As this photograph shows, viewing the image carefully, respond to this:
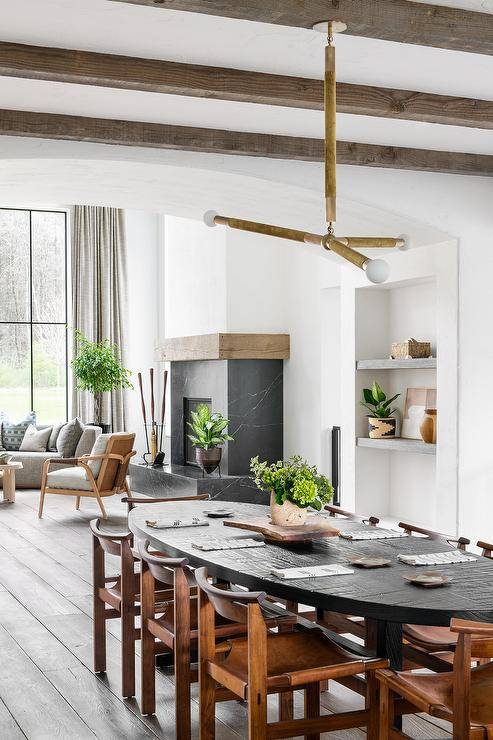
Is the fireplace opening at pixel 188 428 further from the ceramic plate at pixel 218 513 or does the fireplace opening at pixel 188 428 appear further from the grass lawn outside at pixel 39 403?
the ceramic plate at pixel 218 513

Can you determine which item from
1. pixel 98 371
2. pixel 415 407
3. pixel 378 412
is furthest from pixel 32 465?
pixel 415 407

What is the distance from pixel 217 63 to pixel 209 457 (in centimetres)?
545

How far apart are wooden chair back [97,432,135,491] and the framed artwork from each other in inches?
108

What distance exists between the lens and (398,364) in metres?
6.95

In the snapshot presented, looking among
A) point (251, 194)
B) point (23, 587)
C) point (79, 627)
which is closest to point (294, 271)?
point (251, 194)

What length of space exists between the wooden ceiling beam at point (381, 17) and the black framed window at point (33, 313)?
385 inches

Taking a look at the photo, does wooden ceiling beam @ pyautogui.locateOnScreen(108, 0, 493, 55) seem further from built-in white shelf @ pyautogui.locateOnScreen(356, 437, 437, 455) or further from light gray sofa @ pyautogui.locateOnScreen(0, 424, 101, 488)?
light gray sofa @ pyautogui.locateOnScreen(0, 424, 101, 488)

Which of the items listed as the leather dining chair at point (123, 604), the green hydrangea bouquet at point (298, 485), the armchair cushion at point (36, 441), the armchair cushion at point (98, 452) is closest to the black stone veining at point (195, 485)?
the armchair cushion at point (98, 452)

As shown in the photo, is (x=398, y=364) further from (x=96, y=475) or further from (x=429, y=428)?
(x=96, y=475)

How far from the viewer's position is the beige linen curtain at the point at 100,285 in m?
12.4

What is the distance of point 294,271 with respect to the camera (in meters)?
9.37

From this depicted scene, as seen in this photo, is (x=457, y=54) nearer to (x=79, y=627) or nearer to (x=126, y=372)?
(x=79, y=627)

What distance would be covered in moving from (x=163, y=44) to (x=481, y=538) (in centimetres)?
393

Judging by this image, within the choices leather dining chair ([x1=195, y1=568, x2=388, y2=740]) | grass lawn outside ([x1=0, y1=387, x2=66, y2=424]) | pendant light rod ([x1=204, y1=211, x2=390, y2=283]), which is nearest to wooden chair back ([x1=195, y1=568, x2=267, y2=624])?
leather dining chair ([x1=195, y1=568, x2=388, y2=740])
